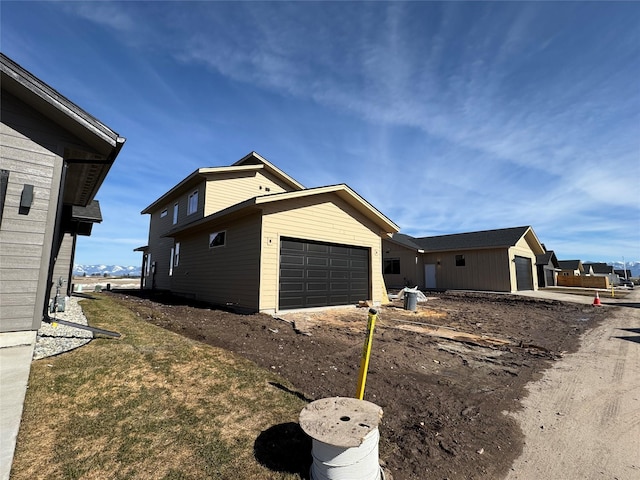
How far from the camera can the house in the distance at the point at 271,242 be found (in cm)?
1143

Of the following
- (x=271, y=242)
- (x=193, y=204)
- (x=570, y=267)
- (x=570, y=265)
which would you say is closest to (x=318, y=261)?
(x=271, y=242)

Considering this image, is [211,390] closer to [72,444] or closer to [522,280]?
[72,444]

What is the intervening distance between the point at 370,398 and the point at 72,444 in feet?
11.4

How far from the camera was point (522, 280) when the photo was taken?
2647cm

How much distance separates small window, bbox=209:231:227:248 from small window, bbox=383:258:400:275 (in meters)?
19.9

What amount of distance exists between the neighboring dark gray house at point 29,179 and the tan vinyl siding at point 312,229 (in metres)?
6.27

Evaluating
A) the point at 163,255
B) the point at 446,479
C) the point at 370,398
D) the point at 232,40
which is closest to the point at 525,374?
the point at 370,398

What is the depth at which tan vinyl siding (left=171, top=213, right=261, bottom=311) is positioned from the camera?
11.5 metres

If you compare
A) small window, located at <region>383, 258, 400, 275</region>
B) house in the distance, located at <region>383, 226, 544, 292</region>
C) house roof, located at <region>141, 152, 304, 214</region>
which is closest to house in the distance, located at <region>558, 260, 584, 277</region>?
house in the distance, located at <region>383, 226, 544, 292</region>

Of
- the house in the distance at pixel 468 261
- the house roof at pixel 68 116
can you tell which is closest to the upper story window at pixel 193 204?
the house roof at pixel 68 116

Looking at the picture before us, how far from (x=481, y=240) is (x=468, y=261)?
210cm

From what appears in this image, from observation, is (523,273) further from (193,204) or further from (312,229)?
(193,204)

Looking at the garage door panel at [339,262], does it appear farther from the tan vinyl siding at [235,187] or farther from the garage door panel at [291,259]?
the tan vinyl siding at [235,187]

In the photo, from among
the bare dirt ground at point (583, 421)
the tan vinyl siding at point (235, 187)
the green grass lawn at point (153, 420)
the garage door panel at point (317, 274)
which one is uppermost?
the tan vinyl siding at point (235, 187)
